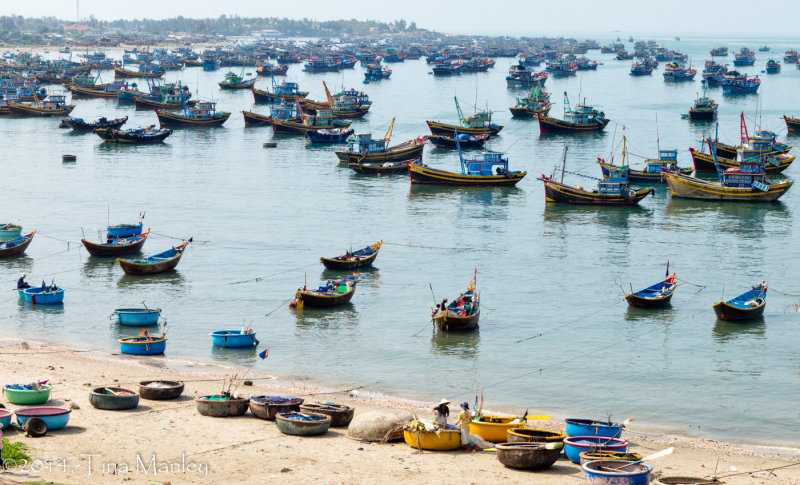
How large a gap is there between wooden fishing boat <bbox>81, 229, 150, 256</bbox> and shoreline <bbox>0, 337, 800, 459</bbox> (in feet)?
51.5

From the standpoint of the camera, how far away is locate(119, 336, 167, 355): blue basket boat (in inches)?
1580

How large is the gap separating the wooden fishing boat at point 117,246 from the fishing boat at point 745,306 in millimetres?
32128

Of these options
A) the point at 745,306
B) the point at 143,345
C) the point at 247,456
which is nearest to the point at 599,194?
the point at 745,306

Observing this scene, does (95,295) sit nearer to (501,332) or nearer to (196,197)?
(501,332)

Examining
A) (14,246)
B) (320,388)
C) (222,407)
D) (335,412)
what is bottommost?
(320,388)

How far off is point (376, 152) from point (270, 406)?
211ft

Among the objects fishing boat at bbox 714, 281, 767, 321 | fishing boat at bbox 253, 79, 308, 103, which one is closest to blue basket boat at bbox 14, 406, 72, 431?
fishing boat at bbox 714, 281, 767, 321

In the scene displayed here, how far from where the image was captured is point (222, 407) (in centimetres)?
2959

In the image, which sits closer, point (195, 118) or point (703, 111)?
point (195, 118)

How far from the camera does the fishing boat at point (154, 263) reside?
5322cm

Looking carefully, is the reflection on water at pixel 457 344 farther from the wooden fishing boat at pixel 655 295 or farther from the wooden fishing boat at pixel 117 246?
the wooden fishing boat at pixel 117 246

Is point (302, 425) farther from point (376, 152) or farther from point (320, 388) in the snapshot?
point (376, 152)

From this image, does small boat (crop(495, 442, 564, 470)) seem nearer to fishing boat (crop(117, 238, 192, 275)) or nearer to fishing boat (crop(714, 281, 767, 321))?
fishing boat (crop(714, 281, 767, 321))

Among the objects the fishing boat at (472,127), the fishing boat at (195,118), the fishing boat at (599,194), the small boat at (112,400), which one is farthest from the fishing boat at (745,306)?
the fishing boat at (195,118)
